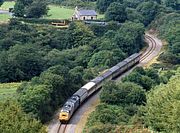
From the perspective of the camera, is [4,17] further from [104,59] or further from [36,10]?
[104,59]

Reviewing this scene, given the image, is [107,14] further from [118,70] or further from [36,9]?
[118,70]

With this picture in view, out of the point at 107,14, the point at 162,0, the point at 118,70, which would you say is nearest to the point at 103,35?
the point at 107,14

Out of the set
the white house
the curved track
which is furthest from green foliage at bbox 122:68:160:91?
the white house

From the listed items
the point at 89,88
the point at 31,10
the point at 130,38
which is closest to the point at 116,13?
the point at 31,10

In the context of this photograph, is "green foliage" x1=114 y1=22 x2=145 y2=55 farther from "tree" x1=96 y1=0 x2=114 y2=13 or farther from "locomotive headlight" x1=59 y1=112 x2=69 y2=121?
"locomotive headlight" x1=59 y1=112 x2=69 y2=121

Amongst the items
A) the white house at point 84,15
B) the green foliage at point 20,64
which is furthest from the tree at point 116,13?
the green foliage at point 20,64

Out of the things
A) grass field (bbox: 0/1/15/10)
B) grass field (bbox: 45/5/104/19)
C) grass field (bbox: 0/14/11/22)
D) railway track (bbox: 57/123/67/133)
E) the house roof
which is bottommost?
railway track (bbox: 57/123/67/133)
